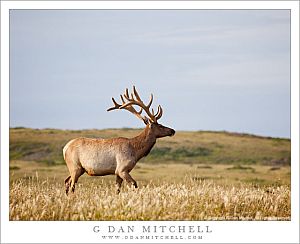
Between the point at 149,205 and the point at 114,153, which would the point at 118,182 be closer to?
the point at 114,153

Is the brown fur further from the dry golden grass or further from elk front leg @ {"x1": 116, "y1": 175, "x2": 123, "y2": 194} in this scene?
the dry golden grass

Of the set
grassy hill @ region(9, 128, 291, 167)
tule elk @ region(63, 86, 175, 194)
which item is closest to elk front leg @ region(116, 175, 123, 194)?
tule elk @ region(63, 86, 175, 194)

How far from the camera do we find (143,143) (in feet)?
46.4

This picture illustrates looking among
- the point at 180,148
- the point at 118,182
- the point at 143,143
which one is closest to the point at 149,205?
the point at 118,182

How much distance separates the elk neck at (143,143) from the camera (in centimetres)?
1408

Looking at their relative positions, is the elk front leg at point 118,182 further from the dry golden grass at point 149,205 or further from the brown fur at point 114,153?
the dry golden grass at point 149,205

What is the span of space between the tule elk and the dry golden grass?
413mm

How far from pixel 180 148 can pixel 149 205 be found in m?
25.1

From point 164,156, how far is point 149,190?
75.1 feet

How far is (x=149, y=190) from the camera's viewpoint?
13.6m

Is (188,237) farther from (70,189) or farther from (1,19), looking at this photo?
(1,19)

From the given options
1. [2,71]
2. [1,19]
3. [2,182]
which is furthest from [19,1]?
[2,182]

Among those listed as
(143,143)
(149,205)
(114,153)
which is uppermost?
(143,143)

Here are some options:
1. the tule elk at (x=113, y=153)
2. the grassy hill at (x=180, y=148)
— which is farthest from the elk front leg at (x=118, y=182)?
the grassy hill at (x=180, y=148)
